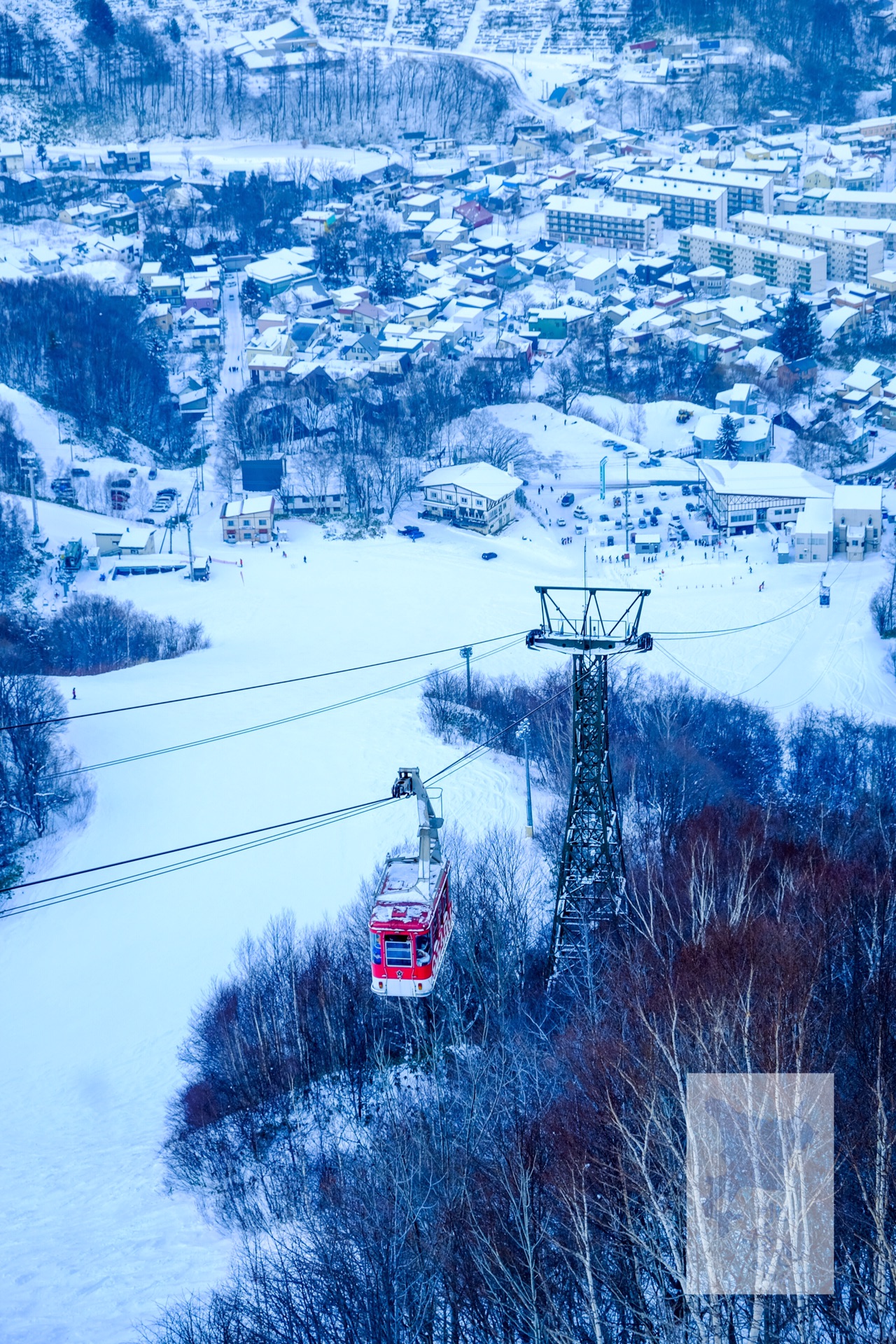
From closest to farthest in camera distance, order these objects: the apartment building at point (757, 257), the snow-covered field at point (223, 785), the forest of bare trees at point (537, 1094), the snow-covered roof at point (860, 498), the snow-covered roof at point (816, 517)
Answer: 1. the forest of bare trees at point (537, 1094)
2. the snow-covered field at point (223, 785)
3. the snow-covered roof at point (816, 517)
4. the snow-covered roof at point (860, 498)
5. the apartment building at point (757, 257)

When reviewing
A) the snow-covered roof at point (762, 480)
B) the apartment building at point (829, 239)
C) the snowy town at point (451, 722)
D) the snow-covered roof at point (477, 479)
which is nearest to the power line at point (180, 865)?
the snowy town at point (451, 722)

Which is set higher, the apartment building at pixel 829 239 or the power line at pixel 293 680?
the apartment building at pixel 829 239

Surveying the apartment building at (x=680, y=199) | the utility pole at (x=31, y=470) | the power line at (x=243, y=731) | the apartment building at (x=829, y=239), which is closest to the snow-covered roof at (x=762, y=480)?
the power line at (x=243, y=731)

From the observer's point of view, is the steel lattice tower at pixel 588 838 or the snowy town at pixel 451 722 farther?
the steel lattice tower at pixel 588 838

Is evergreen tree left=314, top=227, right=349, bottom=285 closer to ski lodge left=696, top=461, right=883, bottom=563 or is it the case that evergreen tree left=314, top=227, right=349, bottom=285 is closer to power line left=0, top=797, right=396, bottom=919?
ski lodge left=696, top=461, right=883, bottom=563

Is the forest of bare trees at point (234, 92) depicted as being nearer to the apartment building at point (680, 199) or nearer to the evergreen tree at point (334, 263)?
the apartment building at point (680, 199)

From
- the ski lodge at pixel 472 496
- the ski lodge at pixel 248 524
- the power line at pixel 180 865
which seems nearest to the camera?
the power line at pixel 180 865

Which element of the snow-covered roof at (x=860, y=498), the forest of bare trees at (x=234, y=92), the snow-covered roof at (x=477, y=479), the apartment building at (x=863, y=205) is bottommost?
the snow-covered roof at (x=477, y=479)
